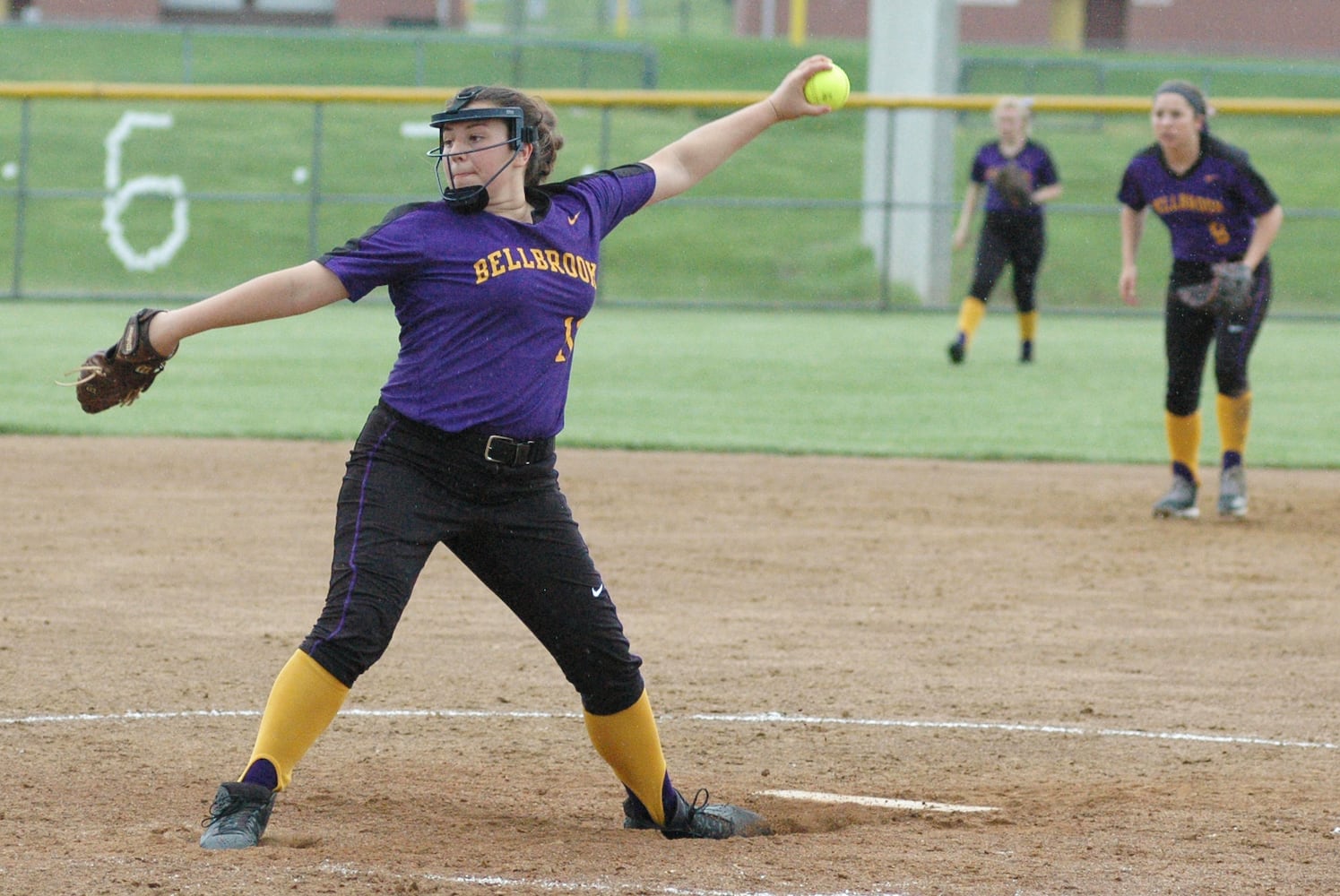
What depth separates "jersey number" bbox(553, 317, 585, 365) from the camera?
4332mm

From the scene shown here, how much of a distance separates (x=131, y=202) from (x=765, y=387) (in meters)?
13.2

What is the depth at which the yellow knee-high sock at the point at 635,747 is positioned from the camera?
4469mm

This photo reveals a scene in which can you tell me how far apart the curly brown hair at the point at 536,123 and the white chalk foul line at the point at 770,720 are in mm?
1961

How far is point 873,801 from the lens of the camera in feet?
16.0

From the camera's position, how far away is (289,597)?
7352 mm

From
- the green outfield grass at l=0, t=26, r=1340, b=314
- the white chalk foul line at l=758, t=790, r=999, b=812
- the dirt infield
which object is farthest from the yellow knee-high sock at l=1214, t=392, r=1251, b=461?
the green outfield grass at l=0, t=26, r=1340, b=314

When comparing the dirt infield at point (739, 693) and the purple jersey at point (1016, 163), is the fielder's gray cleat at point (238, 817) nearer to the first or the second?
the dirt infield at point (739, 693)

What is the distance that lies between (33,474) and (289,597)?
3.25 meters

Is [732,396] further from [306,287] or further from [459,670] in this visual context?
[306,287]

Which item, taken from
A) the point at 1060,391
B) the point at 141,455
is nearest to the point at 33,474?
the point at 141,455

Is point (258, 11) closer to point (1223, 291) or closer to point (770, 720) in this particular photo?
point (1223, 291)

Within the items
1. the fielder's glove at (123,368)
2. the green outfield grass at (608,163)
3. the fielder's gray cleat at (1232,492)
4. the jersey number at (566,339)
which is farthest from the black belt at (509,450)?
the green outfield grass at (608,163)

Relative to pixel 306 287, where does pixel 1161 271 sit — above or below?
below

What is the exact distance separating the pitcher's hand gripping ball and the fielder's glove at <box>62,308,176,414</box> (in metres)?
1.83
